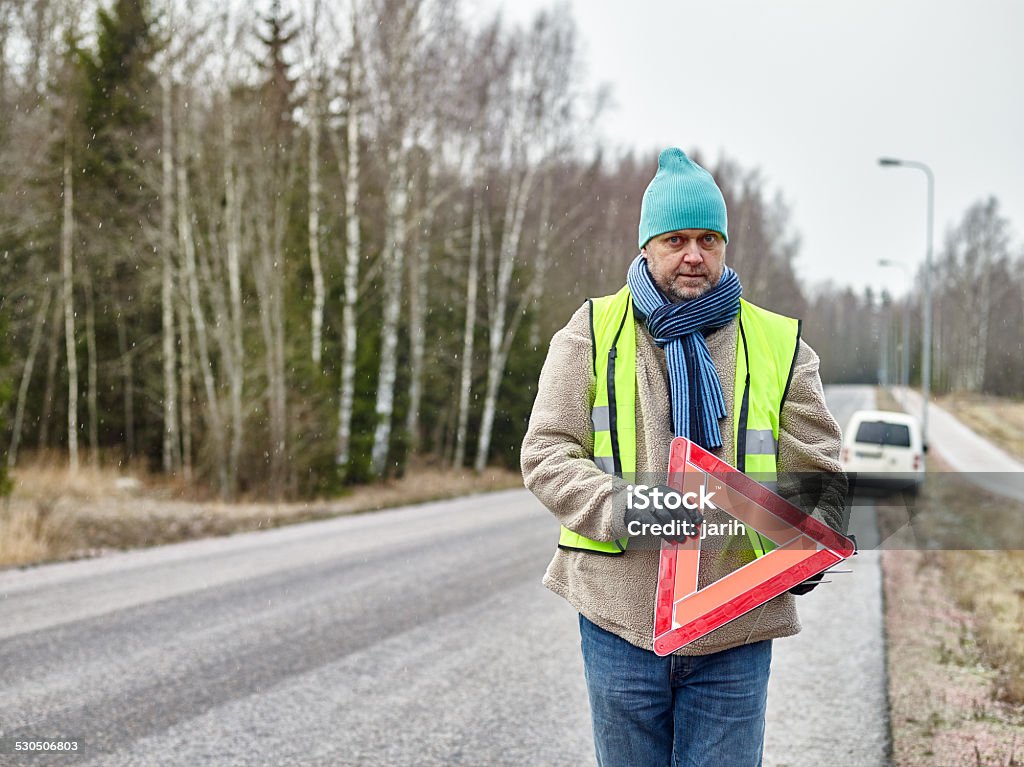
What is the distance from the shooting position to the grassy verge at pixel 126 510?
36.0 feet

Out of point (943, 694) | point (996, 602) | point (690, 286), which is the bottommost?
point (996, 602)

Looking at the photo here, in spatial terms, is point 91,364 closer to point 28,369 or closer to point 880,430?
point 28,369

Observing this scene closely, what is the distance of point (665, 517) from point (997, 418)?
20.7 m

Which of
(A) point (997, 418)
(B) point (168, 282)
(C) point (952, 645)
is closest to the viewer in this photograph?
(C) point (952, 645)

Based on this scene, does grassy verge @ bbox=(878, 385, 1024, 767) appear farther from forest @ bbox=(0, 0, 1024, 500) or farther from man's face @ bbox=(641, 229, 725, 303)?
forest @ bbox=(0, 0, 1024, 500)

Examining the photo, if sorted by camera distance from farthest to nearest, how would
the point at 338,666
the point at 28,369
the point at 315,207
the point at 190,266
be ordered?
the point at 28,369
the point at 190,266
the point at 315,207
the point at 338,666

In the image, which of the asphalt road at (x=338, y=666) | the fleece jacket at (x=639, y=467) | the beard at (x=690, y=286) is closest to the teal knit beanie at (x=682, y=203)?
the beard at (x=690, y=286)

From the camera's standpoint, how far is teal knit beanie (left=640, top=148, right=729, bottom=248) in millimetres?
2207

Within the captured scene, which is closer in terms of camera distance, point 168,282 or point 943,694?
point 943,694

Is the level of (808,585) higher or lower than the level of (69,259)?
lower

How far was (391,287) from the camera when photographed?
20.2 metres

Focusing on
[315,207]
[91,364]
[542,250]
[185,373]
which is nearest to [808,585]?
[315,207]

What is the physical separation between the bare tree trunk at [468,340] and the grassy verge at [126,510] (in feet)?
6.90

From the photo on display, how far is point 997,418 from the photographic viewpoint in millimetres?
20438
